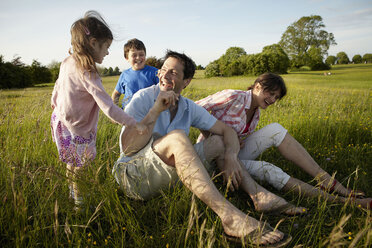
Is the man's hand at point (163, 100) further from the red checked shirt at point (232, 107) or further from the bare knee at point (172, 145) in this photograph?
the red checked shirt at point (232, 107)

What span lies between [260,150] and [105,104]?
1735mm

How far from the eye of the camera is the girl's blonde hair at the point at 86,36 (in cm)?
194

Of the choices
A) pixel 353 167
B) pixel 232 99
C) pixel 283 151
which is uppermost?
pixel 232 99

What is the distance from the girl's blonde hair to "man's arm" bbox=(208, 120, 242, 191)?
1367mm

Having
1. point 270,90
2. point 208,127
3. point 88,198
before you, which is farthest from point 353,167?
point 88,198

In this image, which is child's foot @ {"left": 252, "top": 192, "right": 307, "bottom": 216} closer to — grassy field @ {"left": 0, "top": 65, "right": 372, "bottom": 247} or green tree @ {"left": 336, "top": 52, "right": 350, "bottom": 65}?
grassy field @ {"left": 0, "top": 65, "right": 372, "bottom": 247}

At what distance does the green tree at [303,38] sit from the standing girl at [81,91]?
4824 centimetres

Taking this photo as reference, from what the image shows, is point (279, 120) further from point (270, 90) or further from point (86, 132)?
point (86, 132)

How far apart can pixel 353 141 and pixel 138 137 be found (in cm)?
367

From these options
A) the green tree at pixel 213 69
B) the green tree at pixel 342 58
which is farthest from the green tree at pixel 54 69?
the green tree at pixel 342 58

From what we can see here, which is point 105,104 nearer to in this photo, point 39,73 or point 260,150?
point 260,150

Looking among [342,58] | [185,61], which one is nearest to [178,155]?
[185,61]

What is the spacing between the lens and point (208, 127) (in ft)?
8.13

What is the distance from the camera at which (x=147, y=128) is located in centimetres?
194
